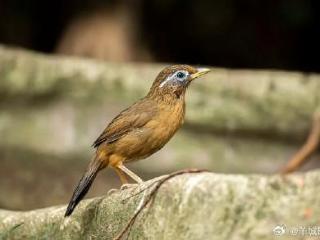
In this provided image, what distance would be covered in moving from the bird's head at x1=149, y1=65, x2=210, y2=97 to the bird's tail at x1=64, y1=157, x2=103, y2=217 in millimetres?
681

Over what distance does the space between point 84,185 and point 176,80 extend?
1.15m

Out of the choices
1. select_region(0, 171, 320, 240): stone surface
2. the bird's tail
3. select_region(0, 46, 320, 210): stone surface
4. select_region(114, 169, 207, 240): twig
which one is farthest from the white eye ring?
select_region(0, 46, 320, 210): stone surface

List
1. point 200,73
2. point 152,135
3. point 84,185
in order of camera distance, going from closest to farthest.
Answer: point 84,185 → point 152,135 → point 200,73

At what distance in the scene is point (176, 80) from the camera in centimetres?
627

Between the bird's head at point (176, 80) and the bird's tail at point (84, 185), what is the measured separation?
68 cm

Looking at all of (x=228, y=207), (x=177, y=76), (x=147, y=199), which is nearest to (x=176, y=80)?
(x=177, y=76)

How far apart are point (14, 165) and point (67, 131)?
0.65 meters

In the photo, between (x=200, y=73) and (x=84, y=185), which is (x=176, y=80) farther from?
(x=84, y=185)

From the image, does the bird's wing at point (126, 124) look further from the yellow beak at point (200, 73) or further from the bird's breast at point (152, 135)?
the yellow beak at point (200, 73)

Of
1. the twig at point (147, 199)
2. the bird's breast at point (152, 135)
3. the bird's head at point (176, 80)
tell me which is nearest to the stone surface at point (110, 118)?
the bird's head at point (176, 80)

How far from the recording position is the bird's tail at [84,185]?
5084mm

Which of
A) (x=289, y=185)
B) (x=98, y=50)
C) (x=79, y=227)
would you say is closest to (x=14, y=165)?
(x=98, y=50)

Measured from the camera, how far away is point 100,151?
599cm

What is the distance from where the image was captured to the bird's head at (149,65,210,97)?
20.4 feet
